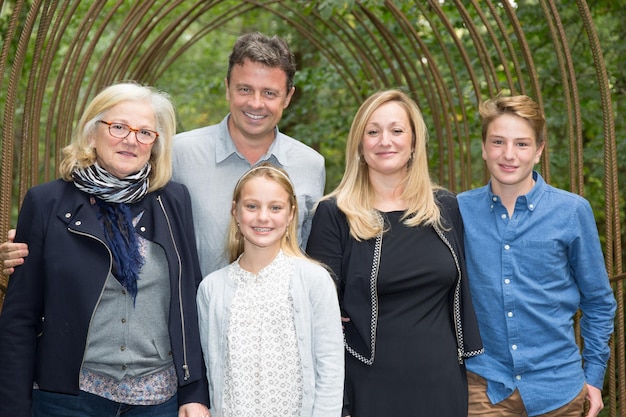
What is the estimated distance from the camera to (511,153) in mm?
2840

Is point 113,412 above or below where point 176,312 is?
below

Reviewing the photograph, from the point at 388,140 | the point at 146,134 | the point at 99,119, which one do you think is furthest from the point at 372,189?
the point at 99,119

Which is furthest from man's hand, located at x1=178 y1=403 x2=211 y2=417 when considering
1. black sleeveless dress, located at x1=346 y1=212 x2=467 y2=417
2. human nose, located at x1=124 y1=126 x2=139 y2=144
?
human nose, located at x1=124 y1=126 x2=139 y2=144

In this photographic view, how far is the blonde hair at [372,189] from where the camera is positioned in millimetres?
2752

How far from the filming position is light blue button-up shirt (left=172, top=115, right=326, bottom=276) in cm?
306

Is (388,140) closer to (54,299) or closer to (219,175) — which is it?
(219,175)

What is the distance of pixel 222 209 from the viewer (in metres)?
3.07

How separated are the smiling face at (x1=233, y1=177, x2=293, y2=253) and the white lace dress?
198 mm

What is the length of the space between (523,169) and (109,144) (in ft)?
4.91

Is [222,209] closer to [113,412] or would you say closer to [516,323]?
[113,412]

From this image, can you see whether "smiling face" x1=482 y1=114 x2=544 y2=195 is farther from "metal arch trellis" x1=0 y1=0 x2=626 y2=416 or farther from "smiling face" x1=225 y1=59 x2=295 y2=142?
"smiling face" x1=225 y1=59 x2=295 y2=142

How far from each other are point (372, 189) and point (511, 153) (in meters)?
0.53

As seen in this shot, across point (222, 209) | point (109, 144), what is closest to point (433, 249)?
point (222, 209)

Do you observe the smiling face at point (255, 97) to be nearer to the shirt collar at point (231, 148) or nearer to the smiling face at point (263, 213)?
the shirt collar at point (231, 148)
